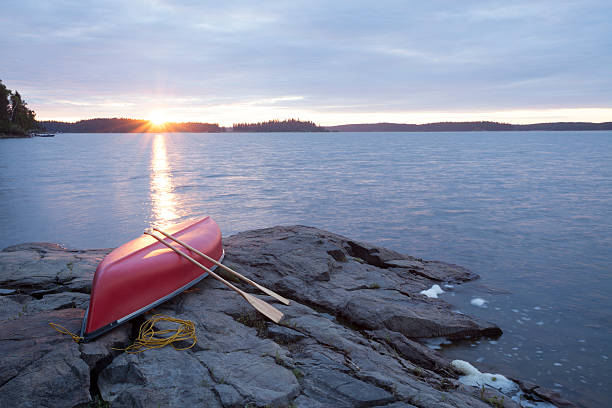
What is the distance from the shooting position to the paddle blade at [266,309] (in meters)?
5.64

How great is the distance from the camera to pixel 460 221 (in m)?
18.0

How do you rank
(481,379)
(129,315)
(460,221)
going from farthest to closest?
(460,221), (481,379), (129,315)

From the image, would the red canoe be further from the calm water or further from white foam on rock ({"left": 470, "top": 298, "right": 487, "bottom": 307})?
white foam on rock ({"left": 470, "top": 298, "right": 487, "bottom": 307})

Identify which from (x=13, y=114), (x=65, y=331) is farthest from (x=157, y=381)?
(x=13, y=114)

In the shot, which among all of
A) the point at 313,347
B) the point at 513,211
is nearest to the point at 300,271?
the point at 313,347

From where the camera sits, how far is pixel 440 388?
4.91 metres

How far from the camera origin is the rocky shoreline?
395cm

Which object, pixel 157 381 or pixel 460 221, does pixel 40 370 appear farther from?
pixel 460 221

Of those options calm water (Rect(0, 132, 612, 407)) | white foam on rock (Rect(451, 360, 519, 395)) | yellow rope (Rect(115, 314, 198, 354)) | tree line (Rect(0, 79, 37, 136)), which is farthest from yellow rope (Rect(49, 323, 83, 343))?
tree line (Rect(0, 79, 37, 136))

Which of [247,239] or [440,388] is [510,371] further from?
[247,239]

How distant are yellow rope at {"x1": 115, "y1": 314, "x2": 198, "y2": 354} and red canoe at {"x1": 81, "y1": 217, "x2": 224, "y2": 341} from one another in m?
0.33

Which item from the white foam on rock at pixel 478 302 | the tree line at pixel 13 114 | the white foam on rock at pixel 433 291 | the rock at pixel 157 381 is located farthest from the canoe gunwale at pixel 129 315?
the tree line at pixel 13 114

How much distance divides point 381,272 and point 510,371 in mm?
3602

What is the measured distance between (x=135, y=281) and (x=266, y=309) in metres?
1.86
